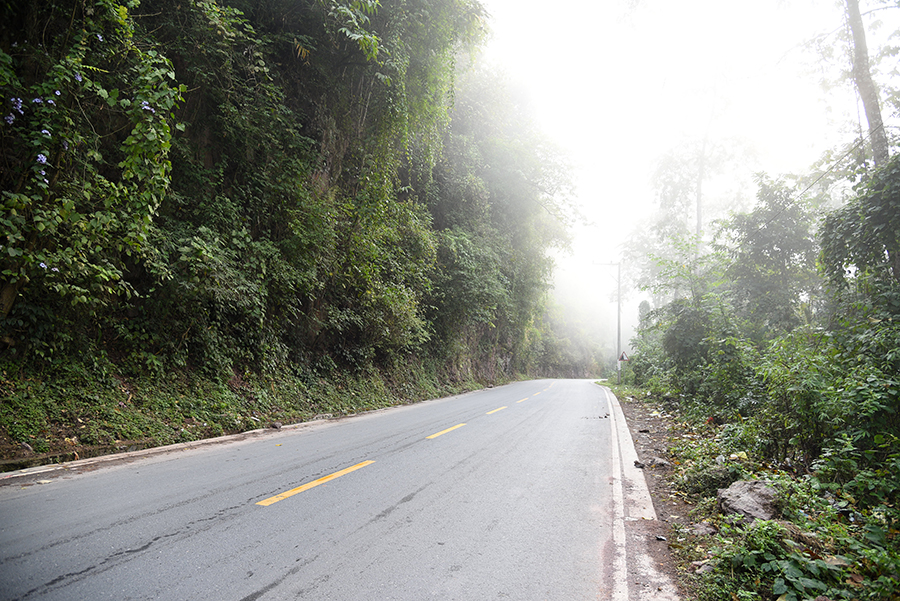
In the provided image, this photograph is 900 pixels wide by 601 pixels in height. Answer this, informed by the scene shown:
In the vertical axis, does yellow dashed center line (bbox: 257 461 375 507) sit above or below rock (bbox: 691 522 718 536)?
above

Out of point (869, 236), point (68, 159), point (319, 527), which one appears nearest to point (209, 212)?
point (68, 159)

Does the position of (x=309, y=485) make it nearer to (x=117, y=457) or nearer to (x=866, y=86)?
(x=117, y=457)

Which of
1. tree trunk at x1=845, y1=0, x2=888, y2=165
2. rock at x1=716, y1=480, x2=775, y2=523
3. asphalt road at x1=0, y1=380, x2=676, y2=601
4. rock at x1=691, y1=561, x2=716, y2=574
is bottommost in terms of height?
rock at x1=691, y1=561, x2=716, y2=574

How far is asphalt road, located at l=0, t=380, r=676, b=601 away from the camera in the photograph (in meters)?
Answer: 2.87

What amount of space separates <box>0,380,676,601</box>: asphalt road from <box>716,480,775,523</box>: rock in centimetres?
103

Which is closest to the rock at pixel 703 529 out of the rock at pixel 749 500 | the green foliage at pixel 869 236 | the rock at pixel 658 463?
the rock at pixel 749 500

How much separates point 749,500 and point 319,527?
396cm

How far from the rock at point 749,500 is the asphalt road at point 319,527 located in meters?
1.03

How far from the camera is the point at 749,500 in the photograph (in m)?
4.19

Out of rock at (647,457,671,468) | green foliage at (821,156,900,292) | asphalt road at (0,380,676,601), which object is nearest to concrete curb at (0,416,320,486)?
asphalt road at (0,380,676,601)

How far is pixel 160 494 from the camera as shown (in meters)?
4.41

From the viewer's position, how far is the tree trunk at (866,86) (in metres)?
9.46

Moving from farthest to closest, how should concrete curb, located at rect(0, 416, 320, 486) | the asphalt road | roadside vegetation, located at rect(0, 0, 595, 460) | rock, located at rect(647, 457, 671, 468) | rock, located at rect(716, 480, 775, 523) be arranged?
Answer: 1. rock, located at rect(647, 457, 671, 468)
2. roadside vegetation, located at rect(0, 0, 595, 460)
3. concrete curb, located at rect(0, 416, 320, 486)
4. rock, located at rect(716, 480, 775, 523)
5. the asphalt road

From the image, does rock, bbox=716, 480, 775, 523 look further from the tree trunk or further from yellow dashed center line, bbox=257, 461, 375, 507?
the tree trunk
